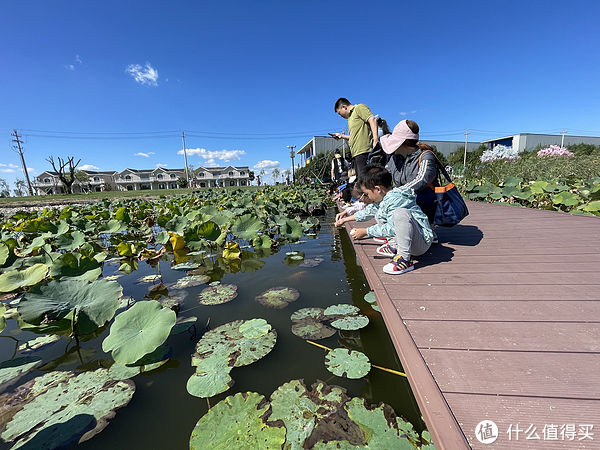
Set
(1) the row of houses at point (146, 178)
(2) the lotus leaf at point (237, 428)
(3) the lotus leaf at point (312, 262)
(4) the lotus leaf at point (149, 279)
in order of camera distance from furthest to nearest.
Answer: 1. (1) the row of houses at point (146, 178)
2. (3) the lotus leaf at point (312, 262)
3. (4) the lotus leaf at point (149, 279)
4. (2) the lotus leaf at point (237, 428)

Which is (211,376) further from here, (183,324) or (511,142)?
(511,142)

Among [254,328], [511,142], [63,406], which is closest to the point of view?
[63,406]

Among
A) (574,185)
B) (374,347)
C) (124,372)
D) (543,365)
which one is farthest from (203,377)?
(574,185)

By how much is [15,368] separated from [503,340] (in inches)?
82.5

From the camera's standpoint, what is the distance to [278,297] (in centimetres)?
190

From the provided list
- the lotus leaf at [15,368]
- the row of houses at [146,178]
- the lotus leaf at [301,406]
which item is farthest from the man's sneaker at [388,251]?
the row of houses at [146,178]

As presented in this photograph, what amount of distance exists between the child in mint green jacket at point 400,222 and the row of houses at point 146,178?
2045 inches

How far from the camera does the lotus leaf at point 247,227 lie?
9.98 ft

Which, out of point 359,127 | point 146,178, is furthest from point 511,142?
point 146,178

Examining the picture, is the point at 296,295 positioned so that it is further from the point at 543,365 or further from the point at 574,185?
the point at 574,185

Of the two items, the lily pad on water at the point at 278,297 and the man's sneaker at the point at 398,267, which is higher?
the man's sneaker at the point at 398,267

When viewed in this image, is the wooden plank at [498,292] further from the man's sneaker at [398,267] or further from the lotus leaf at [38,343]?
the lotus leaf at [38,343]

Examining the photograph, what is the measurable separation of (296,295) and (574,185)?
17.9ft

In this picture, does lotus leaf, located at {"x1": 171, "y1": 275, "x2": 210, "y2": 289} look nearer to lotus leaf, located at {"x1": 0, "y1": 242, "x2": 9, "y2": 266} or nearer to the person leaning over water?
lotus leaf, located at {"x1": 0, "y1": 242, "x2": 9, "y2": 266}
